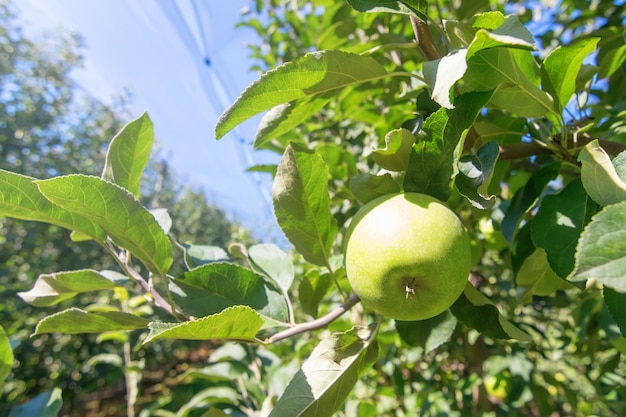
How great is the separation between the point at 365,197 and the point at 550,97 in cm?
36

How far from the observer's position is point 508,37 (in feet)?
1.49

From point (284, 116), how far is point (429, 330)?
0.55 metres

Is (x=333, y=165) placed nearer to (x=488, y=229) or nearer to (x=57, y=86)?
(x=488, y=229)

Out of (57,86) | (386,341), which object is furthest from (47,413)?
(57,86)

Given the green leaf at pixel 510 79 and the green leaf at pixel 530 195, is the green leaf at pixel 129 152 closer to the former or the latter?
the green leaf at pixel 510 79

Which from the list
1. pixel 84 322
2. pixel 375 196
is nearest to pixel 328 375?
pixel 375 196

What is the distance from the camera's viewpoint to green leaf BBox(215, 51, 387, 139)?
2.03 feet

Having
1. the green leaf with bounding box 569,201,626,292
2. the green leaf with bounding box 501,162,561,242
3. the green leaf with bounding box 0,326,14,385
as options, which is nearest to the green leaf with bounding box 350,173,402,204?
the green leaf with bounding box 501,162,561,242

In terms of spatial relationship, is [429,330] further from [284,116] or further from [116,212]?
[116,212]

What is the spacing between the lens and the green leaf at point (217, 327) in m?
0.49

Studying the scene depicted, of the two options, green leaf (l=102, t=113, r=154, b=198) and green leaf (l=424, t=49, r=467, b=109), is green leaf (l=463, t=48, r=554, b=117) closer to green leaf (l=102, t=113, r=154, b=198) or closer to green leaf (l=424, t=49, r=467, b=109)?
green leaf (l=424, t=49, r=467, b=109)

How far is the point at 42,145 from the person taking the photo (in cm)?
521

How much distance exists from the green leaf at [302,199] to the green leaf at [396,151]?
104 millimetres

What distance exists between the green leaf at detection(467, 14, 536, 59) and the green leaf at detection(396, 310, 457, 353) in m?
0.54
